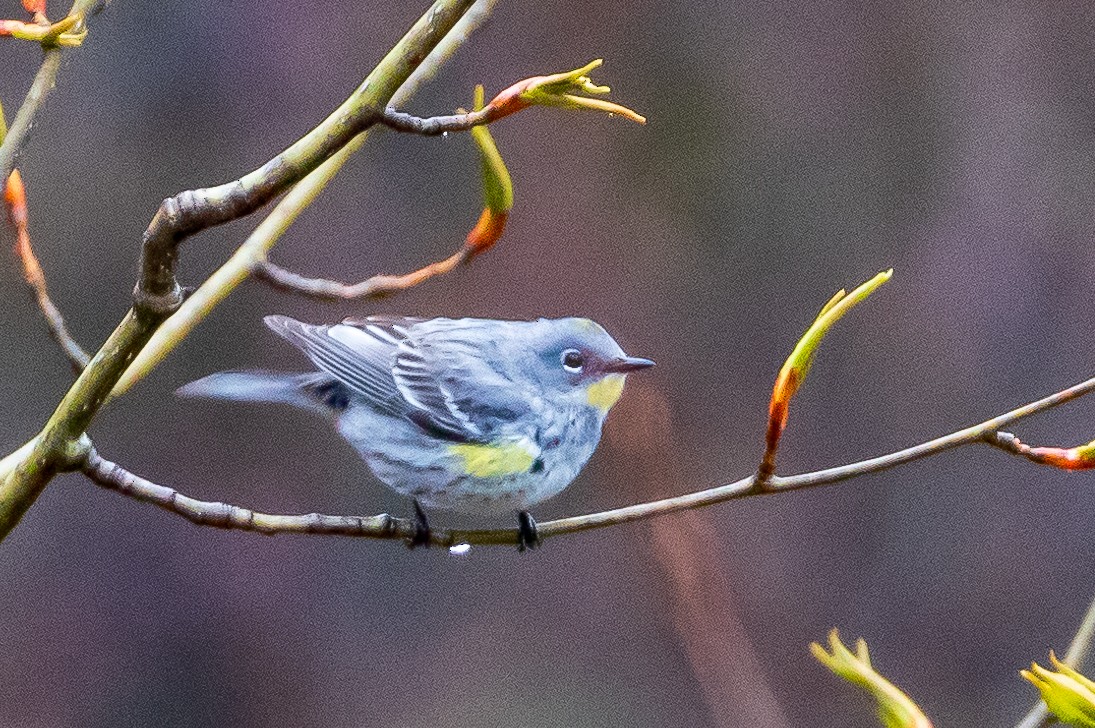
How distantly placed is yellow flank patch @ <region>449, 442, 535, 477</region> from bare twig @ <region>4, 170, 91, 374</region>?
1044mm

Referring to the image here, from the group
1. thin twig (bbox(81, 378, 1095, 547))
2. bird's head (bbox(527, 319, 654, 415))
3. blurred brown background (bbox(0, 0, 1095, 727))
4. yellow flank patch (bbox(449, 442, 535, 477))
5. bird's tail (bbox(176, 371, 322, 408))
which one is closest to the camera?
thin twig (bbox(81, 378, 1095, 547))

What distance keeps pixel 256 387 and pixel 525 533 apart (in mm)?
847

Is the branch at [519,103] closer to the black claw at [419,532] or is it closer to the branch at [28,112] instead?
the branch at [28,112]

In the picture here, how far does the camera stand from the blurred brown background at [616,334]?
486cm

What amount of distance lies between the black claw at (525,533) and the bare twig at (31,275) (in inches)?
25.8

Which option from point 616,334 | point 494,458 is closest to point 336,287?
point 494,458

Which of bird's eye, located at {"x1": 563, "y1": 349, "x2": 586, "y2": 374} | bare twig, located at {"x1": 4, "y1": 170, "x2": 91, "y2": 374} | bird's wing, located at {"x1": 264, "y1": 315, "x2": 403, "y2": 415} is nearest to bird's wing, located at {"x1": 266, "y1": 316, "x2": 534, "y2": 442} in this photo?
bird's wing, located at {"x1": 264, "y1": 315, "x2": 403, "y2": 415}

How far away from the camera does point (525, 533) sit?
6.72ft

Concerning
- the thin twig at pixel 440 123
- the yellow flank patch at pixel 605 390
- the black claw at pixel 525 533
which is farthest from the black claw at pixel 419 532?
the thin twig at pixel 440 123

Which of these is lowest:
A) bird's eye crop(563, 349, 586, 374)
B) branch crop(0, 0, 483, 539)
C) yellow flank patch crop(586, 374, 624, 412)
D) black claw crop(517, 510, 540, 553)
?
black claw crop(517, 510, 540, 553)

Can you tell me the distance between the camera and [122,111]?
494 cm

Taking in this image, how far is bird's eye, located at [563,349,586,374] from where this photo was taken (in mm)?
2832

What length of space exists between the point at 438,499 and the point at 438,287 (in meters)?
2.46

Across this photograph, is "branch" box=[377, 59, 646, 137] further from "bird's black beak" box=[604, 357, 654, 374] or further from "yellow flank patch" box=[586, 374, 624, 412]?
"yellow flank patch" box=[586, 374, 624, 412]
